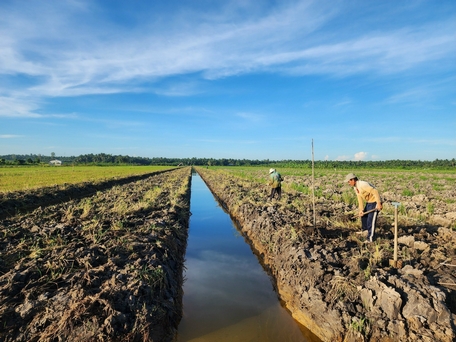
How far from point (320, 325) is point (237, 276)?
2719 mm

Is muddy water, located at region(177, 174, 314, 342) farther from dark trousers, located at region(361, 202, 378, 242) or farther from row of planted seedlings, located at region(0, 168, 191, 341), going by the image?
dark trousers, located at region(361, 202, 378, 242)

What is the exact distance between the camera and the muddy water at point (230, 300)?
14.0 feet

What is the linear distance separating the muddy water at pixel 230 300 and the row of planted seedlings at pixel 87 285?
385 mm

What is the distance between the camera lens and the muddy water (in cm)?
426

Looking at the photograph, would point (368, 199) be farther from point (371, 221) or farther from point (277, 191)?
point (277, 191)

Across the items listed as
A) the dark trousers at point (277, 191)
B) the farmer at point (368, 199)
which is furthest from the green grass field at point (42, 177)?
the farmer at point (368, 199)

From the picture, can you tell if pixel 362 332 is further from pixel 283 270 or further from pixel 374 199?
pixel 374 199

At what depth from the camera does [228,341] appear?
4.05m

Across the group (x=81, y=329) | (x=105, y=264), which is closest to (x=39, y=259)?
(x=105, y=264)

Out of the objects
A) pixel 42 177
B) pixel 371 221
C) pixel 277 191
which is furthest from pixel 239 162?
pixel 371 221

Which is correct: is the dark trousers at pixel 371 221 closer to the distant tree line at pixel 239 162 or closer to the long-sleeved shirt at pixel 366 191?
the long-sleeved shirt at pixel 366 191

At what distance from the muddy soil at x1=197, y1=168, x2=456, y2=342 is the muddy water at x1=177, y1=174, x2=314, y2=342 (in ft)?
1.10

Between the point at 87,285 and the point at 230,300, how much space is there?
2.70 meters

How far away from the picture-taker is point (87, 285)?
4.07 m
